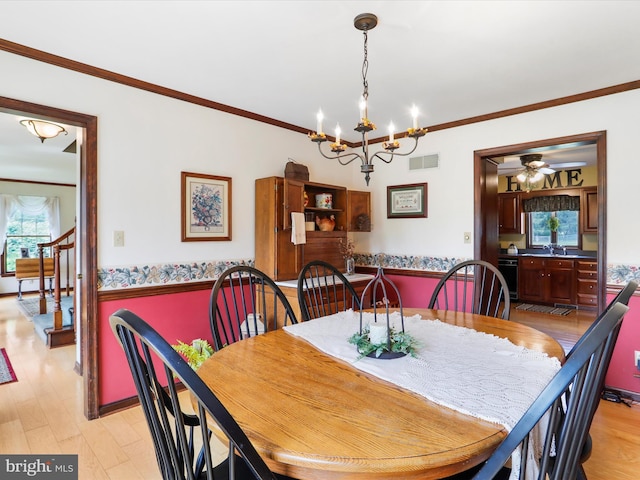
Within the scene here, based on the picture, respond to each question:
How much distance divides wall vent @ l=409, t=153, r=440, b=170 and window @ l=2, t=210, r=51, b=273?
6936 millimetres

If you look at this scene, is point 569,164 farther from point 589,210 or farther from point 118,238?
point 118,238

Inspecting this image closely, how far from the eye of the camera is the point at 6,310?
5785mm

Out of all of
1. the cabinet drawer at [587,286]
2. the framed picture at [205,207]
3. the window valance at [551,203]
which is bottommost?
the cabinet drawer at [587,286]

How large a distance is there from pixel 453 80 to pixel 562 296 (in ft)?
14.9

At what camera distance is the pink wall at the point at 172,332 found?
2510mm

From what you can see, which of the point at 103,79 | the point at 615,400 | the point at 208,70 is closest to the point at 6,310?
the point at 103,79

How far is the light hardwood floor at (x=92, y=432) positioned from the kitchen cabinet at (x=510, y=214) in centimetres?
Answer: 441

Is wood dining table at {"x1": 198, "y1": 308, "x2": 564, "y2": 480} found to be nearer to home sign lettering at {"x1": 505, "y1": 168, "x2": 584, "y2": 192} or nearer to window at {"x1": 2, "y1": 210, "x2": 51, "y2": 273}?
home sign lettering at {"x1": 505, "y1": 168, "x2": 584, "y2": 192}

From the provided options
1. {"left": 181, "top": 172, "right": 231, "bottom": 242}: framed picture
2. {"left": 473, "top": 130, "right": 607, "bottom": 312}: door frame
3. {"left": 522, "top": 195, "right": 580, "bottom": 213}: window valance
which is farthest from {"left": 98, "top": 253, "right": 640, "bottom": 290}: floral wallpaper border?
{"left": 522, "top": 195, "right": 580, "bottom": 213}: window valance

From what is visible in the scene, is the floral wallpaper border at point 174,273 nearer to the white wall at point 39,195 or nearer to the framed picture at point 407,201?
the framed picture at point 407,201

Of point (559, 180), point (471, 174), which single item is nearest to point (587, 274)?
point (559, 180)

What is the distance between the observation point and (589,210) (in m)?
5.92

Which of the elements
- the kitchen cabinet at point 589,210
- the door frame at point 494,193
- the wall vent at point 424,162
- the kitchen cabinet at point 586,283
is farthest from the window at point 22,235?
the kitchen cabinet at point 589,210

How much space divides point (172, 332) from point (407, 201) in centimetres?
266
